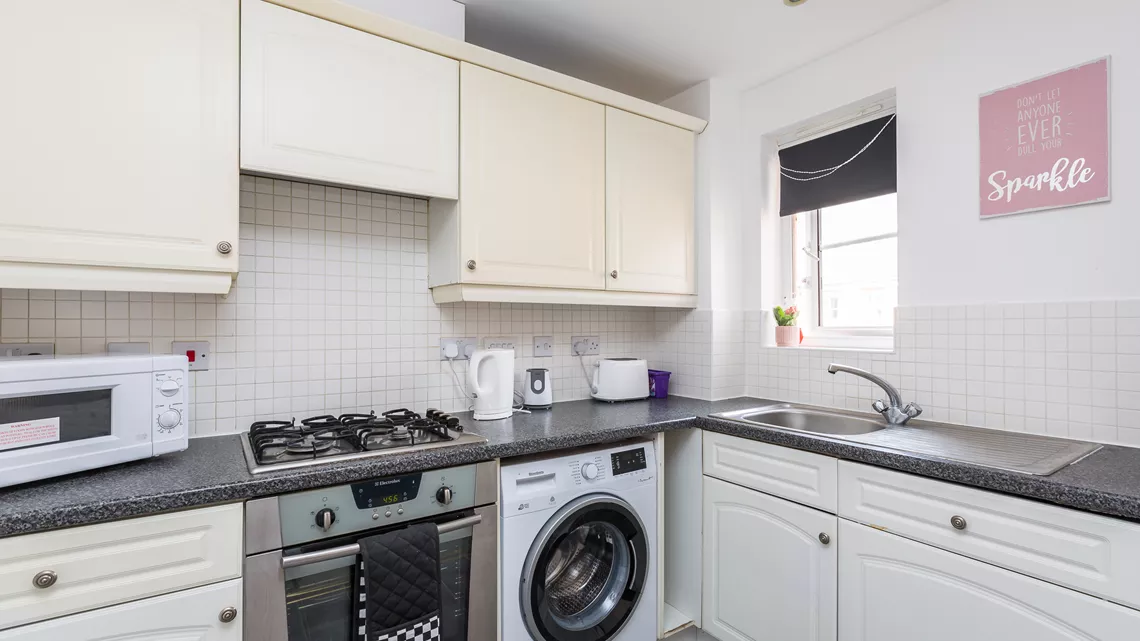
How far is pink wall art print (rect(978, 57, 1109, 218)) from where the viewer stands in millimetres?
1568

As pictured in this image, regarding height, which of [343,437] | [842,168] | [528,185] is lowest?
[343,437]

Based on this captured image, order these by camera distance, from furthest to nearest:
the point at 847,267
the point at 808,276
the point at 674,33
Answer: the point at 808,276 → the point at 847,267 → the point at 674,33

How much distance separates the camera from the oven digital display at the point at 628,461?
6.00ft

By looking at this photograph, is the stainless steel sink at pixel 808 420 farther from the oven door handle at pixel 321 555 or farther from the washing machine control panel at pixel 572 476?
the oven door handle at pixel 321 555

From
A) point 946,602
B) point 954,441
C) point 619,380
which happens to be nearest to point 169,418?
point 619,380

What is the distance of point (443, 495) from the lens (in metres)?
1.46

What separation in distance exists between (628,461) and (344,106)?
143 cm

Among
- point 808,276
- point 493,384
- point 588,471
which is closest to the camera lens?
point 588,471

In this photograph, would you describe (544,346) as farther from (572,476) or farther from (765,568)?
(765,568)

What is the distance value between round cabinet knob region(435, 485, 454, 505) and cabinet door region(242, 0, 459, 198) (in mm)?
917

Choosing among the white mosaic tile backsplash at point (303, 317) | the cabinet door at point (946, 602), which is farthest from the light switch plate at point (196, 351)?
the cabinet door at point (946, 602)

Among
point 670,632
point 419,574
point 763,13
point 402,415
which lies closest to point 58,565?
point 419,574

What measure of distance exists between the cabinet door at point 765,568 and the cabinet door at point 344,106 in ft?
4.80

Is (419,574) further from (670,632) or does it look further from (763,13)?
(763,13)
